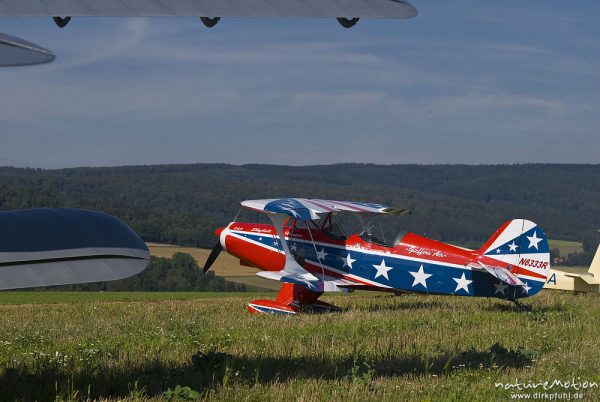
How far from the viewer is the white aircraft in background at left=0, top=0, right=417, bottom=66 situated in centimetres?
360

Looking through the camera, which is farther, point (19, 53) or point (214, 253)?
point (214, 253)

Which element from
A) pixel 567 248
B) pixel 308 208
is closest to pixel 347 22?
pixel 308 208

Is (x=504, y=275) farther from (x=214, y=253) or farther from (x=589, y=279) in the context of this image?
(x=214, y=253)

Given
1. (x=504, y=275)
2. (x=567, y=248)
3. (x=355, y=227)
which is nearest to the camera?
(x=504, y=275)

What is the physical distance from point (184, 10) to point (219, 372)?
5060mm

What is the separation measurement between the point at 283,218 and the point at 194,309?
2.70 meters

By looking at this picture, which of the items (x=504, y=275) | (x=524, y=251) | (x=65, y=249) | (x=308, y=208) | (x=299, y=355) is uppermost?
(x=308, y=208)

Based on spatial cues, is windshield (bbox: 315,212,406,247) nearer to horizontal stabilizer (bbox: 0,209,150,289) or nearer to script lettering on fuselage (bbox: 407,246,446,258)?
script lettering on fuselage (bbox: 407,246,446,258)

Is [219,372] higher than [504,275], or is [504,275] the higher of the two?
[504,275]

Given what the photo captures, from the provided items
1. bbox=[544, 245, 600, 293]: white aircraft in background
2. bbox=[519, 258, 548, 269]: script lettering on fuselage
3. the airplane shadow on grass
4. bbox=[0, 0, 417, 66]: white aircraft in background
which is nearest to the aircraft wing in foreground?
bbox=[0, 0, 417, 66]: white aircraft in background

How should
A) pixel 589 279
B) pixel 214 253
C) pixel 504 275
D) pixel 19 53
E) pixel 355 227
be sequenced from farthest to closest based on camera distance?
1. pixel 589 279
2. pixel 214 253
3. pixel 355 227
4. pixel 504 275
5. pixel 19 53

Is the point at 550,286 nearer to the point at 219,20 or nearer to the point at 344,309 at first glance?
the point at 344,309

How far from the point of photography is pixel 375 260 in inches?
684

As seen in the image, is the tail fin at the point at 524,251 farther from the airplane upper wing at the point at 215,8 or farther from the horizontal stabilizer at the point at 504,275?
the airplane upper wing at the point at 215,8
